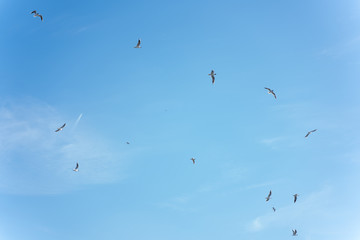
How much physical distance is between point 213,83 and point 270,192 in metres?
20.7

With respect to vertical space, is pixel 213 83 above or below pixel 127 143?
above

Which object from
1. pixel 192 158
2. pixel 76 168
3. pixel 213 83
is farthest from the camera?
pixel 192 158

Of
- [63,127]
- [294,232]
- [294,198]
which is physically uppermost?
[63,127]

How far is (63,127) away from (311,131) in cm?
3960

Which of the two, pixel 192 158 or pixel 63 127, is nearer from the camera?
pixel 63 127

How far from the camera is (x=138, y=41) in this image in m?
68.5

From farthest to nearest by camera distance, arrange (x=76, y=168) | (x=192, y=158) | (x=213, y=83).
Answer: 1. (x=192, y=158)
2. (x=76, y=168)
3. (x=213, y=83)

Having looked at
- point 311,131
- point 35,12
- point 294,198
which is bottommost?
point 294,198

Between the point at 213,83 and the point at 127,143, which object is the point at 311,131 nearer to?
the point at 213,83

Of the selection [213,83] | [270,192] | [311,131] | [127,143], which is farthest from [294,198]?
[127,143]

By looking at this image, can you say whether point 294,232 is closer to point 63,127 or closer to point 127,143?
point 127,143

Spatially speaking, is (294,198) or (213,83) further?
(294,198)

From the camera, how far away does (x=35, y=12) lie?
72562mm

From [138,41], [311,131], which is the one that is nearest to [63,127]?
[138,41]
